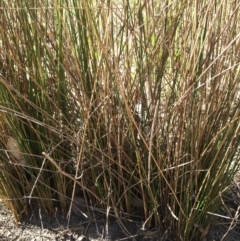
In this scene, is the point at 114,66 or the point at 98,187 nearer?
the point at 114,66

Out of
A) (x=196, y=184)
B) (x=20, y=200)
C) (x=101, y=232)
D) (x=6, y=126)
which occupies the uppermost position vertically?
(x=6, y=126)

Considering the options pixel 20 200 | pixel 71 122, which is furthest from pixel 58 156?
pixel 20 200

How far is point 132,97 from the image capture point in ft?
4.42

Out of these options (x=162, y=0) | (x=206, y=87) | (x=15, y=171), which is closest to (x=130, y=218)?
(x=15, y=171)

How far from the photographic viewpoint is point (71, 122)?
1412 mm

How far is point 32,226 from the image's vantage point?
63.5 inches

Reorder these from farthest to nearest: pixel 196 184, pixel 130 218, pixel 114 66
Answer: pixel 130 218
pixel 196 184
pixel 114 66

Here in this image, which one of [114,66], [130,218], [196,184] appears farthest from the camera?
[130,218]

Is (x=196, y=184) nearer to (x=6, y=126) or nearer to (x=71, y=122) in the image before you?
(x=71, y=122)

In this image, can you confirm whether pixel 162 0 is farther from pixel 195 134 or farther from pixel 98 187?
pixel 98 187

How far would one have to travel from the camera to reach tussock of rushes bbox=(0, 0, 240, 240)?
1.24 metres

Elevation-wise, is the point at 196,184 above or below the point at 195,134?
below

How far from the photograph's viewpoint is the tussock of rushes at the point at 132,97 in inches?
48.9

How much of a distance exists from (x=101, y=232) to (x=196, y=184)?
15.0 inches
